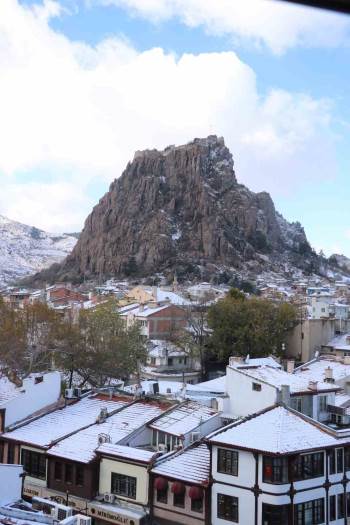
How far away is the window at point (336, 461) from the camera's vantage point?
2223 centimetres

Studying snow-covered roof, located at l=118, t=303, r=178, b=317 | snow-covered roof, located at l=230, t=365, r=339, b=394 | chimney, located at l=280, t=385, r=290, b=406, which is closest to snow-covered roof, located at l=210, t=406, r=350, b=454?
chimney, located at l=280, t=385, r=290, b=406

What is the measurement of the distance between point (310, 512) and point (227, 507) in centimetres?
264

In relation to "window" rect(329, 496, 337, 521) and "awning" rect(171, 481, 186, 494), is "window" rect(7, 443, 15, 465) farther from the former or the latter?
"window" rect(329, 496, 337, 521)

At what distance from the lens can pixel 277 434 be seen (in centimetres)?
2153

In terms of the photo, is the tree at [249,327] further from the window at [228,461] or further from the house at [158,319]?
the window at [228,461]

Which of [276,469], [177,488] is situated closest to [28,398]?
[177,488]

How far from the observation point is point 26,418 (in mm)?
28438

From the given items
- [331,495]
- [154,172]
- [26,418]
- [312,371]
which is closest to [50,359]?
[26,418]

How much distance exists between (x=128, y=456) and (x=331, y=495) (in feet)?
22.9

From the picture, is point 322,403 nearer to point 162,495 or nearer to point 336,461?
point 336,461

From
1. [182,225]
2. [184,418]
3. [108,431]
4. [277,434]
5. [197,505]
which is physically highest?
[182,225]

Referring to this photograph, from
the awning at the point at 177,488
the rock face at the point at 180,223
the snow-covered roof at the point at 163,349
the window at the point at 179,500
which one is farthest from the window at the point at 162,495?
the rock face at the point at 180,223

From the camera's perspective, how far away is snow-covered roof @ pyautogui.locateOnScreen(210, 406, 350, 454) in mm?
21062

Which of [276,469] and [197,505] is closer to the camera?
[276,469]
